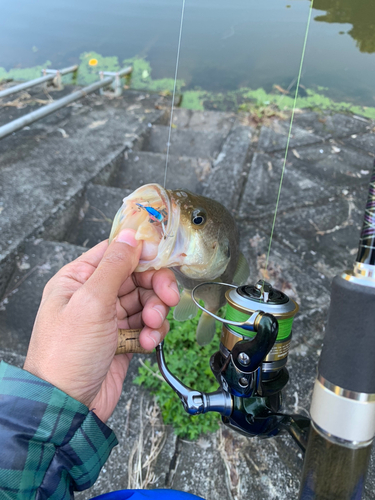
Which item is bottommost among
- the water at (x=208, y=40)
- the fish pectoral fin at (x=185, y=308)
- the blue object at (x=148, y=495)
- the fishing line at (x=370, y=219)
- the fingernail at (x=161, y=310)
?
the blue object at (x=148, y=495)

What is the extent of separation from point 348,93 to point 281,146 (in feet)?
4.19

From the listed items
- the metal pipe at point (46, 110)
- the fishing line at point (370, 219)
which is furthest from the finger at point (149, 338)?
the metal pipe at point (46, 110)

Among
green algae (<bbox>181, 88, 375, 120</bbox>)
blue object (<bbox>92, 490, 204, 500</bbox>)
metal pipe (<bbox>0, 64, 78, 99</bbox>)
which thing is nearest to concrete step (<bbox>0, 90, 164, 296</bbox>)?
metal pipe (<bbox>0, 64, 78, 99</bbox>)

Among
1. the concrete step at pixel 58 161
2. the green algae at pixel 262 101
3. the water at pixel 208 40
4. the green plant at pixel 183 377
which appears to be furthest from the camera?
the green algae at pixel 262 101

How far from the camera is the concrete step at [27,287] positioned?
6.91 ft

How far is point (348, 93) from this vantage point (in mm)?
4203

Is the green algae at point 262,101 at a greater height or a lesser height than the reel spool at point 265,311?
greater

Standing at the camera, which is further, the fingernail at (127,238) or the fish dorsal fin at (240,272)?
the fish dorsal fin at (240,272)

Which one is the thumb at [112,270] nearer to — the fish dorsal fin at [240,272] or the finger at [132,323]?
the finger at [132,323]

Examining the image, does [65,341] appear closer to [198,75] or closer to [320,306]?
[320,306]

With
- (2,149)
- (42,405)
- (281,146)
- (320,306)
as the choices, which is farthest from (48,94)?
(42,405)

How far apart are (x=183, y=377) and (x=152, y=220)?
40.9 inches

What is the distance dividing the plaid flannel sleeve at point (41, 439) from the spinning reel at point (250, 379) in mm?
306

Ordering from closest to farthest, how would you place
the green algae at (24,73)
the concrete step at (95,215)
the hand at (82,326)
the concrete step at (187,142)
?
the hand at (82,326) < the concrete step at (95,215) < the concrete step at (187,142) < the green algae at (24,73)
